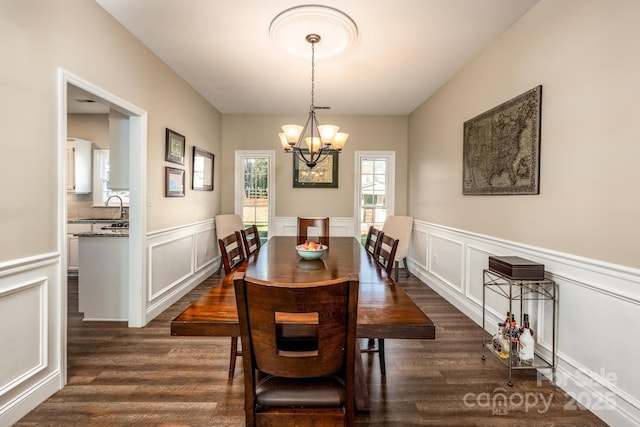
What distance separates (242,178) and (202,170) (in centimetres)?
100

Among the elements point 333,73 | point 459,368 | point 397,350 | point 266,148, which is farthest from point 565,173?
point 266,148

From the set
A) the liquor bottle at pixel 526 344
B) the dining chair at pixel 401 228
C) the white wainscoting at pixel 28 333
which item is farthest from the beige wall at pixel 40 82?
the dining chair at pixel 401 228

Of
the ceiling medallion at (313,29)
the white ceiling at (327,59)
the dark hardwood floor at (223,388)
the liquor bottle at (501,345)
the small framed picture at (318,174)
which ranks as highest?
the white ceiling at (327,59)

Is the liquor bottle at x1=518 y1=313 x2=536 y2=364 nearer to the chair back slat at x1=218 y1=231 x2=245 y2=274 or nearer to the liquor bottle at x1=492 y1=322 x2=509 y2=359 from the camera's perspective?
the liquor bottle at x1=492 y1=322 x2=509 y2=359

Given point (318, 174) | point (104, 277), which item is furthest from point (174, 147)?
point (318, 174)

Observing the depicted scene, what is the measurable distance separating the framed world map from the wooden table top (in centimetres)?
134

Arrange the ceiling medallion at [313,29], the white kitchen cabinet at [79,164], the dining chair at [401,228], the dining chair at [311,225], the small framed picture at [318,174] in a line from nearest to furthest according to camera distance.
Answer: the ceiling medallion at [313,29], the dining chair at [311,225], the white kitchen cabinet at [79,164], the dining chair at [401,228], the small framed picture at [318,174]

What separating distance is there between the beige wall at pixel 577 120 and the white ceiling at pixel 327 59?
1.12ft

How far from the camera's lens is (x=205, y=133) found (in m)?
4.59

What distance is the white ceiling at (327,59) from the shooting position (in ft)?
7.66

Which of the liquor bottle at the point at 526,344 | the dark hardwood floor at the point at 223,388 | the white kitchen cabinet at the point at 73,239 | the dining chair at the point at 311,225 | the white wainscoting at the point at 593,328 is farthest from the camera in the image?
Result: the white kitchen cabinet at the point at 73,239

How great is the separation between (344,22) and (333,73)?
3.95ft

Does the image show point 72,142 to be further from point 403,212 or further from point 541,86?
point 541,86

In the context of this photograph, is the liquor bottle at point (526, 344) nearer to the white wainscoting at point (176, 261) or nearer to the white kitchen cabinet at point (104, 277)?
the white wainscoting at point (176, 261)
